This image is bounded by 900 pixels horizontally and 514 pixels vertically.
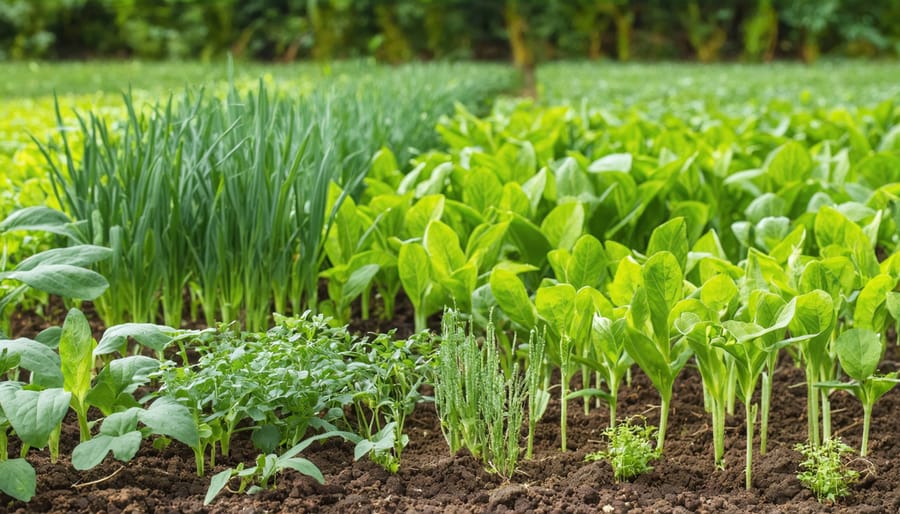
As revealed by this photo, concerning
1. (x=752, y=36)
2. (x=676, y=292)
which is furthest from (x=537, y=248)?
(x=752, y=36)

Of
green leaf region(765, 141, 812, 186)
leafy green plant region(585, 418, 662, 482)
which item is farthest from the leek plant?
green leaf region(765, 141, 812, 186)

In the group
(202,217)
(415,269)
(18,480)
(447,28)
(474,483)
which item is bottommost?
(474,483)

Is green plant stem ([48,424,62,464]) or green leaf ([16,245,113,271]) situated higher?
green leaf ([16,245,113,271])

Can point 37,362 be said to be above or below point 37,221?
below

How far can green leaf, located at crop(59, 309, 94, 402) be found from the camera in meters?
1.63

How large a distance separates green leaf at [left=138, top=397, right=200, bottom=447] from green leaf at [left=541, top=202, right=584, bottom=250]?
1218 mm

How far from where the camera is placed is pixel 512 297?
6.48 feet

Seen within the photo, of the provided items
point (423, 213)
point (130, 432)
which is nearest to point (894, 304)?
point (423, 213)

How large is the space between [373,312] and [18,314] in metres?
1.03

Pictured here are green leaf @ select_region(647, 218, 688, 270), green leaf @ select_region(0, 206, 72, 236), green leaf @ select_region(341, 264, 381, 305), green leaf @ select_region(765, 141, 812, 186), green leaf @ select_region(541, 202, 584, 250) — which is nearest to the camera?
green leaf @ select_region(0, 206, 72, 236)

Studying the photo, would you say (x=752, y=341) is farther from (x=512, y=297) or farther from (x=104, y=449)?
(x=104, y=449)

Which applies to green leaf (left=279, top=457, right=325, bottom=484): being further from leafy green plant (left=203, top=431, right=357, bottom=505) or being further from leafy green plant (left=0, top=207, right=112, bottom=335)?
leafy green plant (left=0, top=207, right=112, bottom=335)

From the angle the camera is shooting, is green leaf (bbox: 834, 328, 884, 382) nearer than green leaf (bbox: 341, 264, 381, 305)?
Yes

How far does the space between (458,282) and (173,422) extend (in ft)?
2.64
